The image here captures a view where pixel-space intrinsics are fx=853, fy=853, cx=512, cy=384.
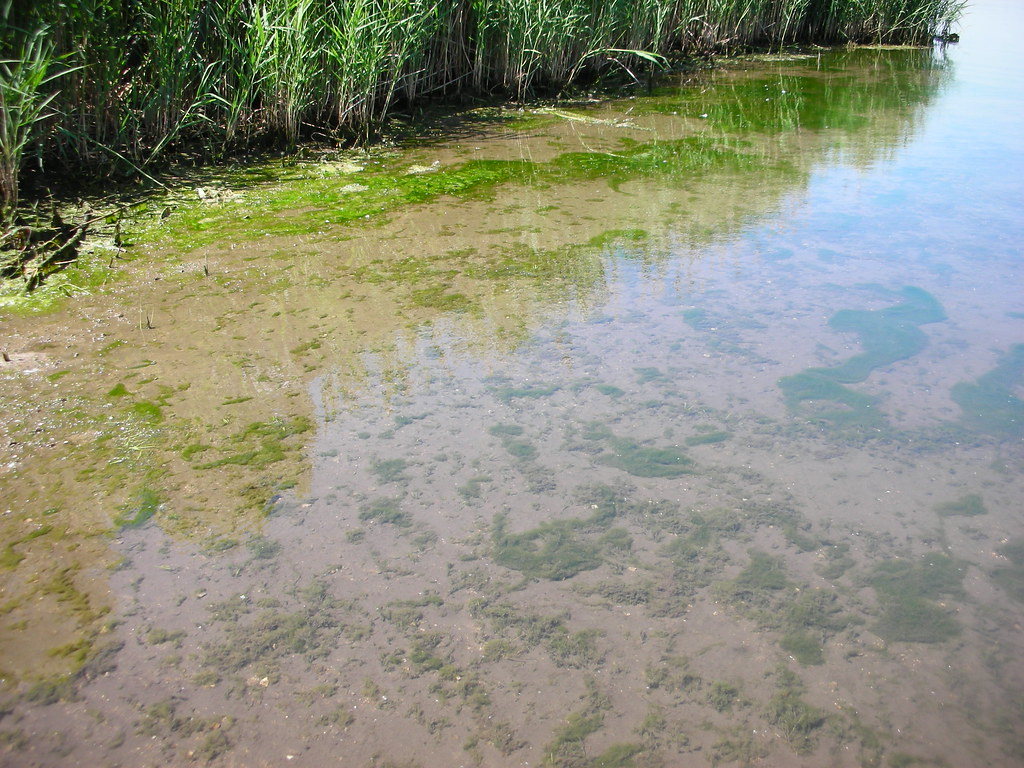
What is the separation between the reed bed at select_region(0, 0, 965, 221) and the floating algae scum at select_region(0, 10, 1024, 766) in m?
0.62

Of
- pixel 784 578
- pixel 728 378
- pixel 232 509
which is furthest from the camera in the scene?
pixel 728 378

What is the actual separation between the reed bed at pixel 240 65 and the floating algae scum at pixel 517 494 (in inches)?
24.5

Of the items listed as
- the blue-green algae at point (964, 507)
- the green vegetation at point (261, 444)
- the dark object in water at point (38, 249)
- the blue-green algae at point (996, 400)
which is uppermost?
the dark object in water at point (38, 249)

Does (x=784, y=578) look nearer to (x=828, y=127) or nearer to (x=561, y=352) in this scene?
(x=561, y=352)

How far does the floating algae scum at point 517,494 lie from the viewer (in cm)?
145

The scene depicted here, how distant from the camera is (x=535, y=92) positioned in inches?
242

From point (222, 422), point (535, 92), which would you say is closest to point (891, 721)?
point (222, 422)

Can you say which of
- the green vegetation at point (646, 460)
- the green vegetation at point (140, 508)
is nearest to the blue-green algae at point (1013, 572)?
the green vegetation at point (646, 460)

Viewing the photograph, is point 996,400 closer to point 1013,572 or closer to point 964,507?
point 964,507

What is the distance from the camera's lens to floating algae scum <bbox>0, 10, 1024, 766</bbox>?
1446 millimetres

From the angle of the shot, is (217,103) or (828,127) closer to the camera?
(217,103)

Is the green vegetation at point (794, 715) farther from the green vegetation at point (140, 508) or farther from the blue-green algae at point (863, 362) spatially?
the green vegetation at point (140, 508)

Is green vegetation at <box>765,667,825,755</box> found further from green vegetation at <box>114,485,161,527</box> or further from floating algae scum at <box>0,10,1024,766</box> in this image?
green vegetation at <box>114,485,161,527</box>

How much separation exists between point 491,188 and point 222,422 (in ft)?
7.37
